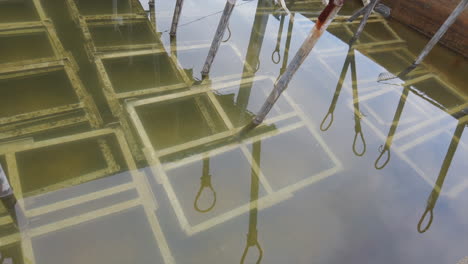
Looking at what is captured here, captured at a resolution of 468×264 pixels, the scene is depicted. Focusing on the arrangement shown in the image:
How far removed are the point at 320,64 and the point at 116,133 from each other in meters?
4.59

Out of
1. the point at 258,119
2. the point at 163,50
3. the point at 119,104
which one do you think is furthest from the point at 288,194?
the point at 163,50

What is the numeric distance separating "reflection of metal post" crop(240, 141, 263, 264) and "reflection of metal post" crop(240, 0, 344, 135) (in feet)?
1.35

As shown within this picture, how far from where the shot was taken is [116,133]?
4520 mm

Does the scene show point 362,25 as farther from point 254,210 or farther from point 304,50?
point 254,210

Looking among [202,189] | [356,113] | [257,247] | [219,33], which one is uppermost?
[219,33]

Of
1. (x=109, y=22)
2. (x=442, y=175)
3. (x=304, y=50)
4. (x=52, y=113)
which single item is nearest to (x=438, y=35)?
(x=442, y=175)

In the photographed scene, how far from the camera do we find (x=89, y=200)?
12.5 ft

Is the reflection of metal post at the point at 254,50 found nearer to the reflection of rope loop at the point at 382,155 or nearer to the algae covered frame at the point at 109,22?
the algae covered frame at the point at 109,22

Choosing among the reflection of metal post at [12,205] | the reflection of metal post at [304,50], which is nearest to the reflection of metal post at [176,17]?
the reflection of metal post at [304,50]

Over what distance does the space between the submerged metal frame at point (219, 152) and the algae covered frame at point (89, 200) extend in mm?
248

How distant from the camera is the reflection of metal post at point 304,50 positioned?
3581 mm

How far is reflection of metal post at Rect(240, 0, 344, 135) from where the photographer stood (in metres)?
3.58

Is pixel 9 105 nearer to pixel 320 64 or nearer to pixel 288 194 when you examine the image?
pixel 288 194

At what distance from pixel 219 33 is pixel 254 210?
2937 millimetres
